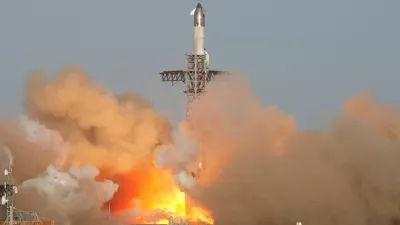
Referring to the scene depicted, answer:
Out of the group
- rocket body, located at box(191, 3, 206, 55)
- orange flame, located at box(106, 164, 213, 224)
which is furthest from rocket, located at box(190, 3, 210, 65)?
orange flame, located at box(106, 164, 213, 224)

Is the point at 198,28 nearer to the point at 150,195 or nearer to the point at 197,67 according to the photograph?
the point at 197,67

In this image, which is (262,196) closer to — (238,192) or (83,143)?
(238,192)

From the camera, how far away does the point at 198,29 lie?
257 ft

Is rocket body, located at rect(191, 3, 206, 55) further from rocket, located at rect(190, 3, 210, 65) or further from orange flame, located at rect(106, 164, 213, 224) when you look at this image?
orange flame, located at rect(106, 164, 213, 224)

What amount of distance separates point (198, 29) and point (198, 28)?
0.22 feet

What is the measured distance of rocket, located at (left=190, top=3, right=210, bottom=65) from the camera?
7788 cm

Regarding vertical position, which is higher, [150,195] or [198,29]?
[198,29]

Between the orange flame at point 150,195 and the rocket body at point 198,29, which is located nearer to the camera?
the orange flame at point 150,195

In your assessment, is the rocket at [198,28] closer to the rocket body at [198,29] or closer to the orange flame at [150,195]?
the rocket body at [198,29]

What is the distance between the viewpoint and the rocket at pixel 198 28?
255 ft

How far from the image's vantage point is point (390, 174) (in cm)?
7219

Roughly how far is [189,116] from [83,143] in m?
7.50

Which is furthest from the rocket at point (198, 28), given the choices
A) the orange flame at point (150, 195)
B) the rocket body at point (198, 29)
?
the orange flame at point (150, 195)

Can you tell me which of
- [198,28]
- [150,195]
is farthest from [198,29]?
[150,195]
